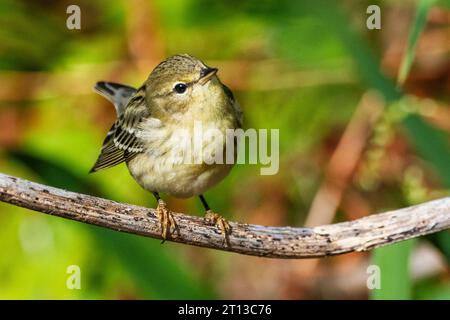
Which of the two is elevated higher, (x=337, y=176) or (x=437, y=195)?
(x=337, y=176)

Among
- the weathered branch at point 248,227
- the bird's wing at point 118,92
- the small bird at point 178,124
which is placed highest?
the bird's wing at point 118,92

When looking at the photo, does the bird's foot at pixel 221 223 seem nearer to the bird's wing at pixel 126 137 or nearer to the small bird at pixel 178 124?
the small bird at pixel 178 124

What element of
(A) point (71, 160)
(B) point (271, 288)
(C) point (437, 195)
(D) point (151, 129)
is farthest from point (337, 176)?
(D) point (151, 129)

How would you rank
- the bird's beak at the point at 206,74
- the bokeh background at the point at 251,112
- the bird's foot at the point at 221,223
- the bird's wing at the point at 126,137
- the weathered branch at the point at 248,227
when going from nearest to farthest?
the weathered branch at the point at 248,227
the bird's foot at the point at 221,223
the bird's beak at the point at 206,74
the bird's wing at the point at 126,137
the bokeh background at the point at 251,112

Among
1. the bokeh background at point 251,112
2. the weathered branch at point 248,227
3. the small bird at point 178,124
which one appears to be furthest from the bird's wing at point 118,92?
the weathered branch at point 248,227

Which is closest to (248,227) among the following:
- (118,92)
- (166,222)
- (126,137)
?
(166,222)

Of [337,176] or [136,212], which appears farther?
[337,176]

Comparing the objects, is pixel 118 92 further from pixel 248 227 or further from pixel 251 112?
pixel 251 112

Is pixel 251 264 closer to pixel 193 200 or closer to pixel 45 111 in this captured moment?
pixel 193 200
